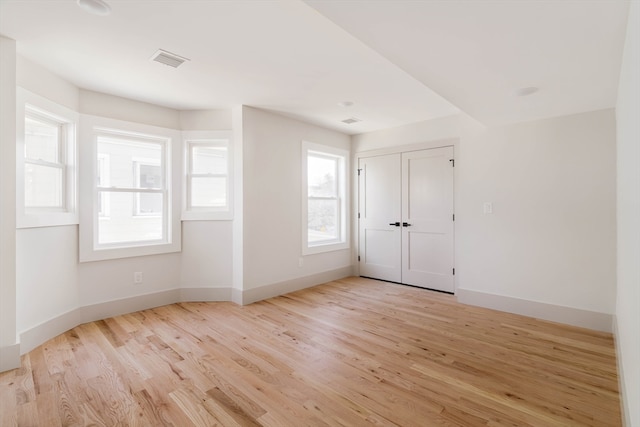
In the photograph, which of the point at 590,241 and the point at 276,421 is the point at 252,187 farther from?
the point at 590,241

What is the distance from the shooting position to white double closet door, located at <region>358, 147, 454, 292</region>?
4512 millimetres

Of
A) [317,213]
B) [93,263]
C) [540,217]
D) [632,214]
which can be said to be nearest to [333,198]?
[317,213]

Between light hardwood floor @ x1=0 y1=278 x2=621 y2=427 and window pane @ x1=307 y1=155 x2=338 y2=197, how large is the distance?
7.35 feet

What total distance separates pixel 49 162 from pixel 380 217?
171 inches

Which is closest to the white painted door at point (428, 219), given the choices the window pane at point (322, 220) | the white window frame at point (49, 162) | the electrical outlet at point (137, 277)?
the window pane at point (322, 220)

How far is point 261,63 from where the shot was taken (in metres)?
2.78

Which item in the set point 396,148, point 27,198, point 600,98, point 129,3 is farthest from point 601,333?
point 27,198

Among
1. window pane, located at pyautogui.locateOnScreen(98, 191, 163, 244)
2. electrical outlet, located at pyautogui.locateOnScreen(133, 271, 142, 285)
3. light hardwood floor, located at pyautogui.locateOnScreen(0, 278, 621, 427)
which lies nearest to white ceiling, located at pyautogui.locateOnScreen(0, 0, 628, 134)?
window pane, located at pyautogui.locateOnScreen(98, 191, 163, 244)

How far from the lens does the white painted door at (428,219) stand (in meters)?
4.48

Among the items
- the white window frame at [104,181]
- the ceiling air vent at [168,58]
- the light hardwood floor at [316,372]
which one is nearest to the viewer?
the light hardwood floor at [316,372]

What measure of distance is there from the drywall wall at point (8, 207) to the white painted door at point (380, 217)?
4400 mm

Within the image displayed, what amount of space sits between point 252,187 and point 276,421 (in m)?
2.83

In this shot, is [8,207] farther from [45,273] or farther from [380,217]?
[380,217]

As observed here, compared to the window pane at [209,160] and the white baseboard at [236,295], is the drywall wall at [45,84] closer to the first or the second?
the window pane at [209,160]
